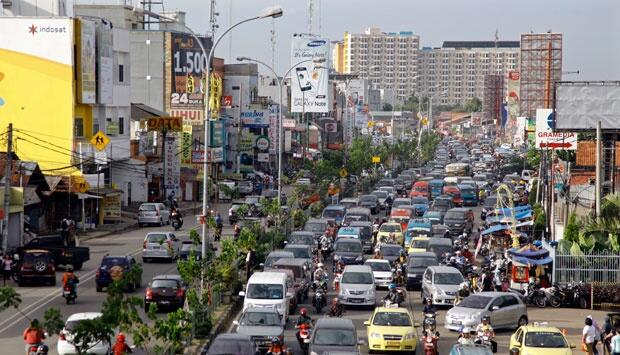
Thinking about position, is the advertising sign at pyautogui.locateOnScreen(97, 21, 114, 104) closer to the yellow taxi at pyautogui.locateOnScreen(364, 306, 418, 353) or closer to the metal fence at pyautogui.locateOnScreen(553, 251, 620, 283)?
the metal fence at pyautogui.locateOnScreen(553, 251, 620, 283)

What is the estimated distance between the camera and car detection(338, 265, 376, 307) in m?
38.5

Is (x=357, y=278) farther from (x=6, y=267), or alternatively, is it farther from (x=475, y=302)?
(x=6, y=267)

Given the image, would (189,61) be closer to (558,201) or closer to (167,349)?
(558,201)

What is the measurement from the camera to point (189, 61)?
105250mm

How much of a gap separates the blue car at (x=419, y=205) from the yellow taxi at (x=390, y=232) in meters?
12.0

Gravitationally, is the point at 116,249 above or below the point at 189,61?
below

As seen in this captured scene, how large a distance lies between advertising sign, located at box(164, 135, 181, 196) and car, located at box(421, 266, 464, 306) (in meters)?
41.7

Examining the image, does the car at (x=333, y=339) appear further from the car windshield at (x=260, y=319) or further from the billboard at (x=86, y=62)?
the billboard at (x=86, y=62)

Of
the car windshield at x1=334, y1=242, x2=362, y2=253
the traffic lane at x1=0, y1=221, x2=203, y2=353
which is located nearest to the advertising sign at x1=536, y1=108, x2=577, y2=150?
the car windshield at x1=334, y1=242, x2=362, y2=253

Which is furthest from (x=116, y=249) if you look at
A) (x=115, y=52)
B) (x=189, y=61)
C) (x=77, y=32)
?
(x=189, y=61)

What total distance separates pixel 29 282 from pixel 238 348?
57.6ft

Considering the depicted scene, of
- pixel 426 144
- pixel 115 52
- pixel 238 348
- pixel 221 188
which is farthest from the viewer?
pixel 426 144

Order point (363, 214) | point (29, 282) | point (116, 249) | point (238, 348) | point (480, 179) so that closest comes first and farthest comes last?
point (238, 348), point (29, 282), point (116, 249), point (363, 214), point (480, 179)

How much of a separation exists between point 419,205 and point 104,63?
19.9 metres
